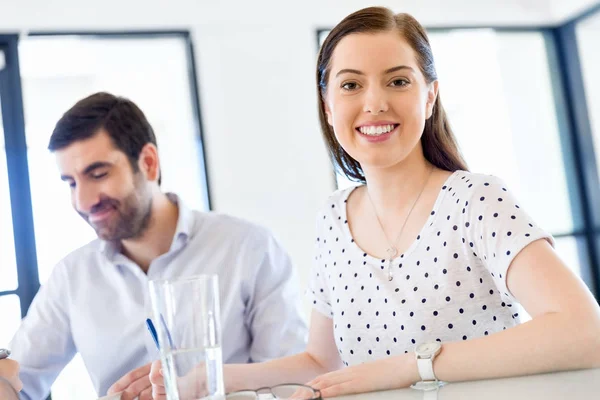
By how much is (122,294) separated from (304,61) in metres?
2.43

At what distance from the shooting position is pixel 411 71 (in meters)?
1.29

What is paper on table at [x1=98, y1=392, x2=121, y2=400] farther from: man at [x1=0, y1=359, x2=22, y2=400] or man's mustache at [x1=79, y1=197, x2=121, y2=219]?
man's mustache at [x1=79, y1=197, x2=121, y2=219]

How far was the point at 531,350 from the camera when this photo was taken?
919mm

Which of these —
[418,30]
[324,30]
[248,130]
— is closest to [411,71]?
[418,30]

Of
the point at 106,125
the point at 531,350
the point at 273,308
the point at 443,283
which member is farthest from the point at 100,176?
the point at 531,350

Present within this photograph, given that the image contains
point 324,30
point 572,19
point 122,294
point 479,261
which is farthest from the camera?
point 572,19

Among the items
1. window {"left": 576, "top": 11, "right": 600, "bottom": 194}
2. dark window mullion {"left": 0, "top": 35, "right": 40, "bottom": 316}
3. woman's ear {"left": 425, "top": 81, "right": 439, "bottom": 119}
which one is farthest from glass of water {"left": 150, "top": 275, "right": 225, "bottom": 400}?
window {"left": 576, "top": 11, "right": 600, "bottom": 194}

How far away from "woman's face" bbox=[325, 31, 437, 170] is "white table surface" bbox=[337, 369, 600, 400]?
52 cm

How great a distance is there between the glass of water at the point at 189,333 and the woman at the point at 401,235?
336 millimetres

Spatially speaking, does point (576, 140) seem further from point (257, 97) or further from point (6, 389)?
point (6, 389)

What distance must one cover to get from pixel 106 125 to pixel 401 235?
1.03 metres

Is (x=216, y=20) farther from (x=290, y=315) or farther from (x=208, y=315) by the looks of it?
(x=208, y=315)

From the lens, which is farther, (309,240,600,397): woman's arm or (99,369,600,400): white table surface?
(309,240,600,397): woman's arm

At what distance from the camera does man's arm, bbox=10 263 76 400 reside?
180cm
